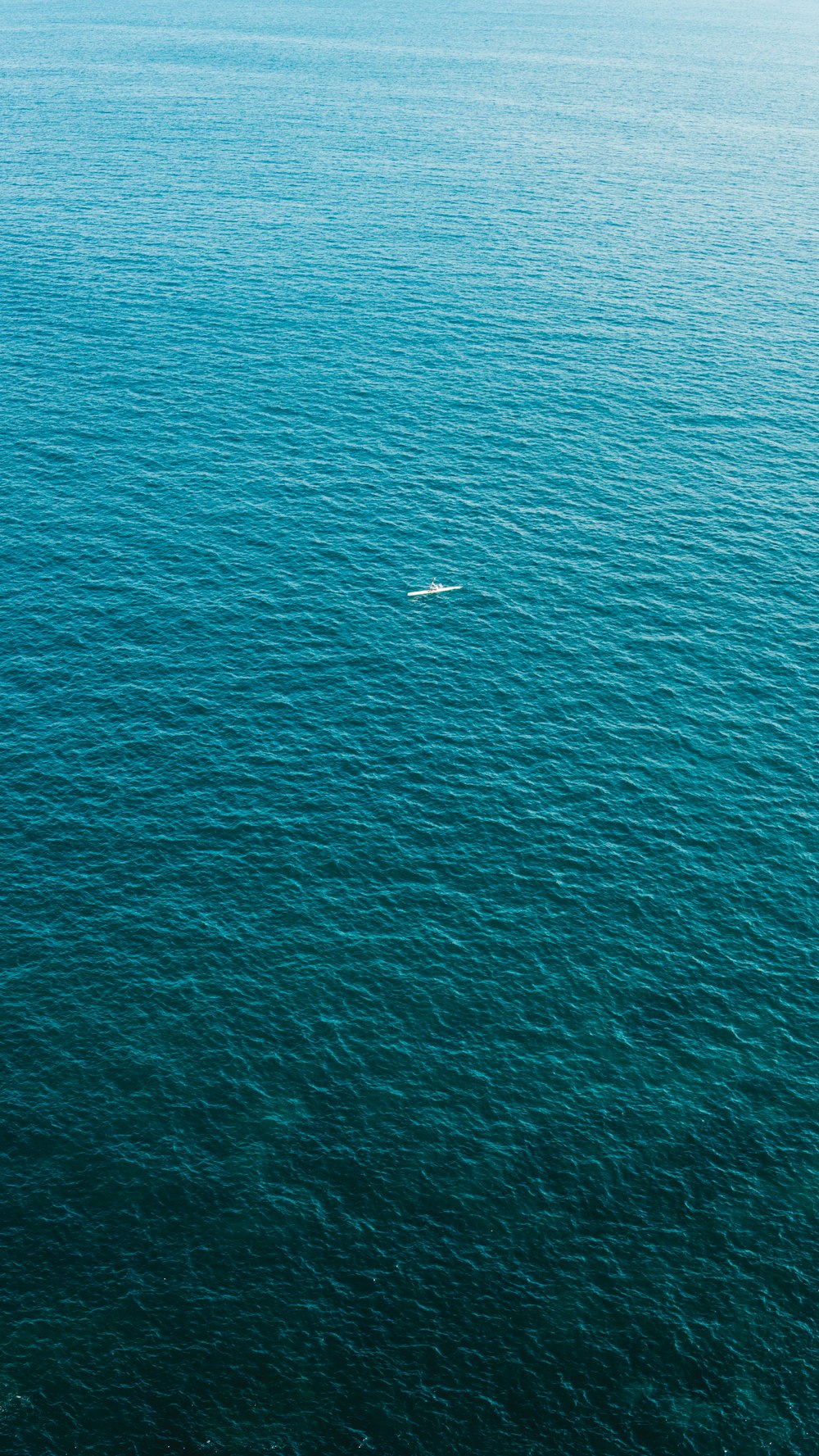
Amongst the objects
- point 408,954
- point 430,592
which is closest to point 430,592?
point 430,592

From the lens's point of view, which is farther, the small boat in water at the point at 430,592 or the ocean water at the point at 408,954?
the small boat in water at the point at 430,592

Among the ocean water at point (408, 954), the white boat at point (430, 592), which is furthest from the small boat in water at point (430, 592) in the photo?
the ocean water at point (408, 954)

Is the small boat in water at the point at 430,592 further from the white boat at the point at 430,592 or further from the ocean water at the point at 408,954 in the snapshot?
the ocean water at the point at 408,954

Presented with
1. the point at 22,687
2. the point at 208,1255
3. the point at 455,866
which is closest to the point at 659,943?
the point at 455,866

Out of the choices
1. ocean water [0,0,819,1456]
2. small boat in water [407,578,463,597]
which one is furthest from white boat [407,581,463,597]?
ocean water [0,0,819,1456]

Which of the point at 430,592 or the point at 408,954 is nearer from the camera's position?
the point at 408,954

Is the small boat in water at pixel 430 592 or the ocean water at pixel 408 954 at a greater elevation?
the small boat in water at pixel 430 592

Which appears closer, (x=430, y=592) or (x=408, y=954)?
(x=408, y=954)

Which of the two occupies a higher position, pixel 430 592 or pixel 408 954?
pixel 430 592

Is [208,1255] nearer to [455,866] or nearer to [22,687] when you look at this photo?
[455,866]

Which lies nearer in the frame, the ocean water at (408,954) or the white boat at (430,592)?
the ocean water at (408,954)

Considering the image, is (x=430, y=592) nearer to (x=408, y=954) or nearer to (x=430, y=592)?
(x=430, y=592)
